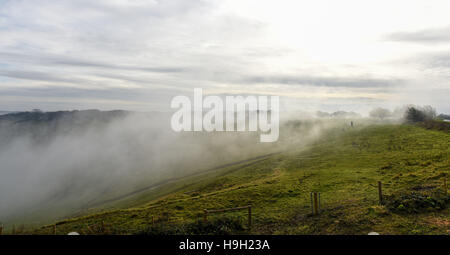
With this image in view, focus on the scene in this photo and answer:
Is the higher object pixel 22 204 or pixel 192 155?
pixel 192 155

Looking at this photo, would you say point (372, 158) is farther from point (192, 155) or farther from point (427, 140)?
point (192, 155)

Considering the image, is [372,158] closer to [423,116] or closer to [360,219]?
[360,219]

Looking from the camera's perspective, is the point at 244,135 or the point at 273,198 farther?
the point at 244,135

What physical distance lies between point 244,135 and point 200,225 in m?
170

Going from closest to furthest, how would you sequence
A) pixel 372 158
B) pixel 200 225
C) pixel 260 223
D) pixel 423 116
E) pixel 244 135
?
pixel 200 225
pixel 260 223
pixel 372 158
pixel 423 116
pixel 244 135

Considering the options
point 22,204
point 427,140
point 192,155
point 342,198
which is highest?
point 427,140

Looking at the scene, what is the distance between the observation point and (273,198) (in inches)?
1542

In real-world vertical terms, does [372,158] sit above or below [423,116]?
below

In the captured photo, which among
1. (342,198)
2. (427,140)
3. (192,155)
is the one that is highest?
(427,140)
